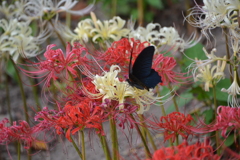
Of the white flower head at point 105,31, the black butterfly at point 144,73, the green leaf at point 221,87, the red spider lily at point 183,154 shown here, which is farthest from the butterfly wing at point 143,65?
the green leaf at point 221,87

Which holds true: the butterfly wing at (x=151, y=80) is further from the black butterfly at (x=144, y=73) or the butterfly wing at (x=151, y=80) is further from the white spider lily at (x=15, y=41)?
the white spider lily at (x=15, y=41)

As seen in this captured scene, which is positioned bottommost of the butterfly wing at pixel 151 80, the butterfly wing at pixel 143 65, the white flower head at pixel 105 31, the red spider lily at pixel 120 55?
the butterfly wing at pixel 151 80

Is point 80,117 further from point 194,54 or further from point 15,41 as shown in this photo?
point 194,54

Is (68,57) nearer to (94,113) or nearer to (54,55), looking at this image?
(54,55)

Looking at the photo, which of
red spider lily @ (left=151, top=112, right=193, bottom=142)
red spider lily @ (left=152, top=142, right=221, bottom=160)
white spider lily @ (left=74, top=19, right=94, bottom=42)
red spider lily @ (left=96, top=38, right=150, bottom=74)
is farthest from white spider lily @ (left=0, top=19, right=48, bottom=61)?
red spider lily @ (left=152, top=142, right=221, bottom=160)

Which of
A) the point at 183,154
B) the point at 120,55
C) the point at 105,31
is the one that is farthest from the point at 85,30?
the point at 183,154

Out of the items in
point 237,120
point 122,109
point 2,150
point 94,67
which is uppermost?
point 94,67

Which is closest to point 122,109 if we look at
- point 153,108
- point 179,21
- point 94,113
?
point 94,113
